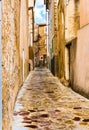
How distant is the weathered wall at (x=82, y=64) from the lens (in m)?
6.51

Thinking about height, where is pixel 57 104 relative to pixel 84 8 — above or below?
below

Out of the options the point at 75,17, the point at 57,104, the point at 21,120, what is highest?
the point at 75,17

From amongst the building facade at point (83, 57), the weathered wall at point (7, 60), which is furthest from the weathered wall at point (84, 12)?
the weathered wall at point (7, 60)

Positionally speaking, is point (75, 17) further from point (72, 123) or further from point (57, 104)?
point (72, 123)

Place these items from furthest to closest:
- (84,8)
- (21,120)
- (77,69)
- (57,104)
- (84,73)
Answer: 1. (77,69)
2. (84,8)
3. (84,73)
4. (57,104)
5. (21,120)

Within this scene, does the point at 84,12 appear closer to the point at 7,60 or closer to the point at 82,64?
the point at 82,64

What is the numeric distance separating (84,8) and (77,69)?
169 cm

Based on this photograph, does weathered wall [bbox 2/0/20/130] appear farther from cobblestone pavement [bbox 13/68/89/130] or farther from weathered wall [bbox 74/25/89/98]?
weathered wall [bbox 74/25/89/98]

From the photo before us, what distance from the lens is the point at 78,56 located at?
7.64 meters

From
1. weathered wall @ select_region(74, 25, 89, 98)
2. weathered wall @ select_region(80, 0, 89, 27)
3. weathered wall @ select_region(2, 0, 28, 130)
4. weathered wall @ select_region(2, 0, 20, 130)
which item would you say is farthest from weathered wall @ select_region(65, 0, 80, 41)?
weathered wall @ select_region(2, 0, 20, 130)

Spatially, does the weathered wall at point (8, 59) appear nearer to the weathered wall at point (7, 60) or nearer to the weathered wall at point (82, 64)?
the weathered wall at point (7, 60)

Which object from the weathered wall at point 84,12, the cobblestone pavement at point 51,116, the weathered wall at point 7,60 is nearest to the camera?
the weathered wall at point 7,60

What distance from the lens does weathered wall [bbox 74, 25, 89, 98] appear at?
6.51m

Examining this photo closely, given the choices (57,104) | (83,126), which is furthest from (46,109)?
(83,126)
